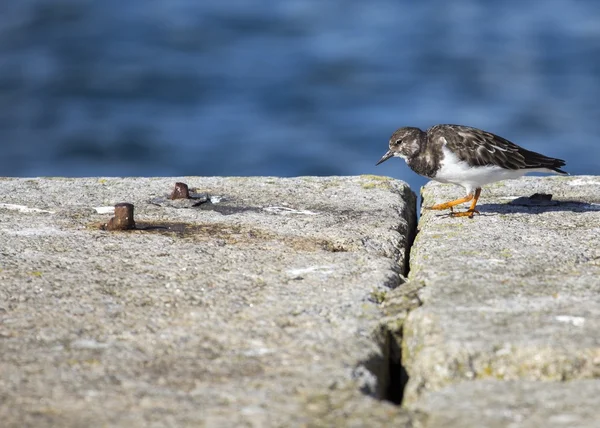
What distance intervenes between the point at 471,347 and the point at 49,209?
2.09m

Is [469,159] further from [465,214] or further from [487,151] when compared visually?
[465,214]

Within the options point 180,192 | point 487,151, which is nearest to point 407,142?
point 487,151

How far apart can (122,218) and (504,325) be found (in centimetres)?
155

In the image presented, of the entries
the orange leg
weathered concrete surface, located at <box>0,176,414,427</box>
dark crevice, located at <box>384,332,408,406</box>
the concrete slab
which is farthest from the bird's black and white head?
the concrete slab

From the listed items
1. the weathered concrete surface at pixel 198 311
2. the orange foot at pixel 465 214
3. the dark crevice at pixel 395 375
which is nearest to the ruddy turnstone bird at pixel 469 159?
the orange foot at pixel 465 214

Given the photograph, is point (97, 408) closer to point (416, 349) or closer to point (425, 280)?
point (416, 349)

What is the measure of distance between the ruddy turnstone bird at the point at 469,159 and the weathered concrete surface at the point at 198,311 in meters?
0.46

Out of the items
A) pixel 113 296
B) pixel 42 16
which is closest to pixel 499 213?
pixel 113 296

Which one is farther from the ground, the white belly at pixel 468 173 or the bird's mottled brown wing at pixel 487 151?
the bird's mottled brown wing at pixel 487 151

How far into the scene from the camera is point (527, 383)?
2158 mm

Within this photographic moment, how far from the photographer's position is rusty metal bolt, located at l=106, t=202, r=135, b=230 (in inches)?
132

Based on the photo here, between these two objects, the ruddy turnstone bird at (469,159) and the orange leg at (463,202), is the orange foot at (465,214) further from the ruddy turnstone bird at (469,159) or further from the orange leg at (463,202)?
the ruddy turnstone bird at (469,159)

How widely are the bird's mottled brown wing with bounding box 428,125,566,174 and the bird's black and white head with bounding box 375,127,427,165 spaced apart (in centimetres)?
9

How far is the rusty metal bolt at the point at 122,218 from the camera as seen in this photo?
3.35 metres
